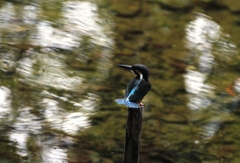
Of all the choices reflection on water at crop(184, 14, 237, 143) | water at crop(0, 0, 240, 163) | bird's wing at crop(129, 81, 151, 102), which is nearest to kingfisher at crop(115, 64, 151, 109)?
bird's wing at crop(129, 81, 151, 102)

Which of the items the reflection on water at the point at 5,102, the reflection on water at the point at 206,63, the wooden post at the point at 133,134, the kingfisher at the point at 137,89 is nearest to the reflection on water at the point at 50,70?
the reflection on water at the point at 5,102

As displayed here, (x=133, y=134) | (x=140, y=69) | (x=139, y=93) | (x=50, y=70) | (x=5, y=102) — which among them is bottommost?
(x=5, y=102)

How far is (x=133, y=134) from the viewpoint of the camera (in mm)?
3205

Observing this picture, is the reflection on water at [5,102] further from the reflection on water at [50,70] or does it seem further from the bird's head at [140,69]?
the bird's head at [140,69]

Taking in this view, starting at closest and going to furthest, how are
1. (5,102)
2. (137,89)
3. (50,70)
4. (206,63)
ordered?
(137,89) → (5,102) → (50,70) → (206,63)

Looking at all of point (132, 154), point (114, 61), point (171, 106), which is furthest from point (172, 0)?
point (132, 154)

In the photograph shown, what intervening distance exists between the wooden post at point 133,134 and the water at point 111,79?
1.24m

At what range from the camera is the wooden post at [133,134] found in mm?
3146

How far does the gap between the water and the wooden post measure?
1.24m

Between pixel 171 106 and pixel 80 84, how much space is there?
99cm

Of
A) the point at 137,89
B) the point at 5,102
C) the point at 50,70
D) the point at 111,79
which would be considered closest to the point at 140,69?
the point at 137,89

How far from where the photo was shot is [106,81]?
219 inches

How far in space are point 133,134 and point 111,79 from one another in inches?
95.6

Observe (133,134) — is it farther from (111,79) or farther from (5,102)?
(111,79)
